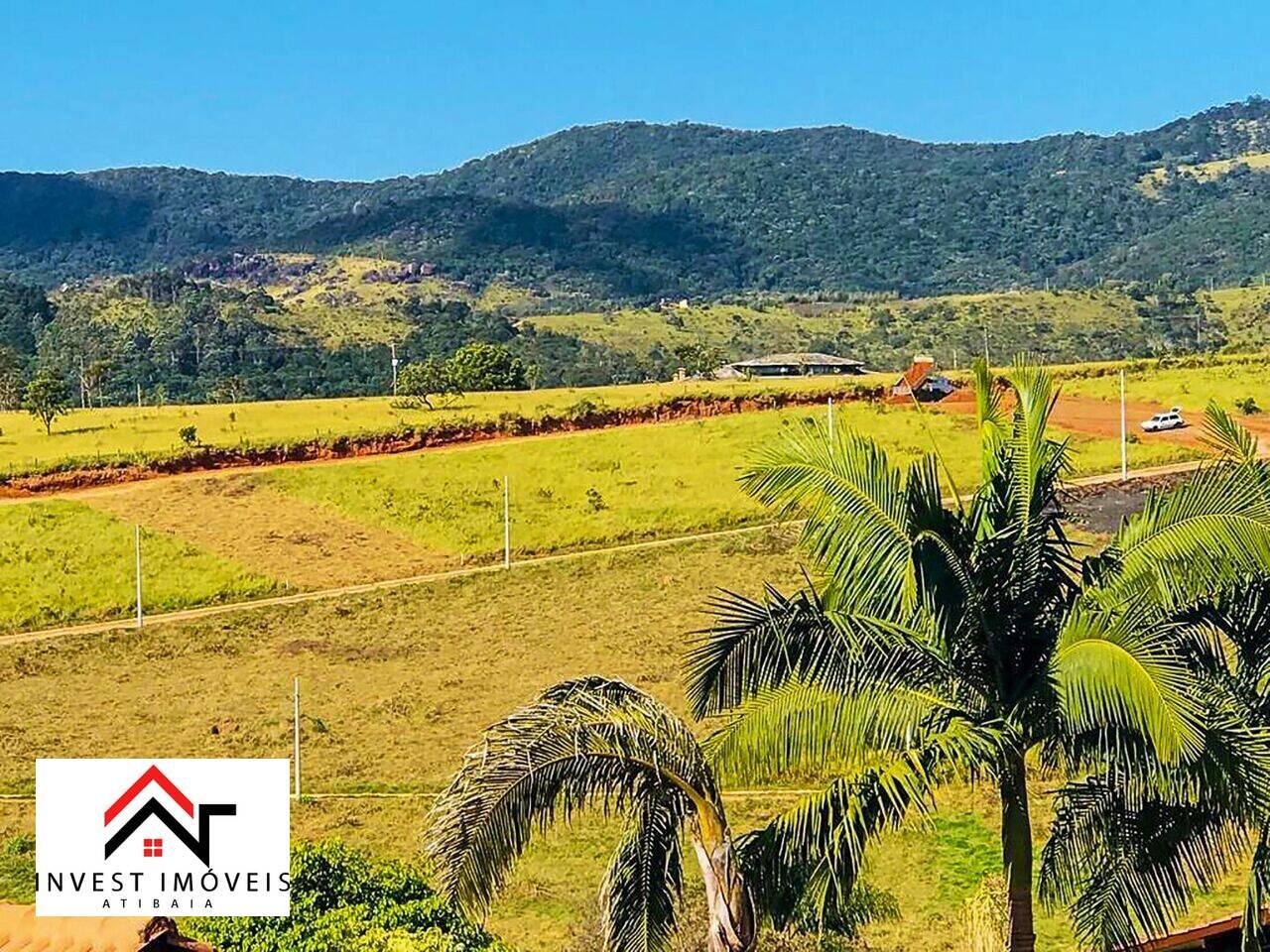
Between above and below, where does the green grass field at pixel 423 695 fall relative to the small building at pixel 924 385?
below

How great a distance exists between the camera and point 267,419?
138 feet

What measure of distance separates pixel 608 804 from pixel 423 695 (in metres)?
14.0

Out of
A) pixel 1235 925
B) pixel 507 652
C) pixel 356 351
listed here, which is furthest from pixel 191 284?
pixel 1235 925

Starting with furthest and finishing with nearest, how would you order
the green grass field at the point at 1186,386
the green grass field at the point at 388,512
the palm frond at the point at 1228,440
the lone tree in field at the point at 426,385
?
the lone tree in field at the point at 426,385 → the green grass field at the point at 1186,386 → the green grass field at the point at 388,512 → the palm frond at the point at 1228,440

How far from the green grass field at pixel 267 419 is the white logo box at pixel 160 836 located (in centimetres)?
2800

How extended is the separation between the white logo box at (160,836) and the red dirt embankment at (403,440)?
1071 inches

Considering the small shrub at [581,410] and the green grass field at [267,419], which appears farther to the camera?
the small shrub at [581,410]

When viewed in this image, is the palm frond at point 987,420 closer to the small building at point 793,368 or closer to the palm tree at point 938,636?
the palm tree at point 938,636

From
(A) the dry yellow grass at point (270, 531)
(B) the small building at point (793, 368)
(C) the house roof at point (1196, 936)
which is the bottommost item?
(C) the house roof at point (1196, 936)

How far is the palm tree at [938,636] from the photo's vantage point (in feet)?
25.0

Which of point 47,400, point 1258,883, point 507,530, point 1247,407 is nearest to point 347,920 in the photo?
point 1258,883

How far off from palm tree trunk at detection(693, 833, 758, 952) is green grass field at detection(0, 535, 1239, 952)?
5.68 metres

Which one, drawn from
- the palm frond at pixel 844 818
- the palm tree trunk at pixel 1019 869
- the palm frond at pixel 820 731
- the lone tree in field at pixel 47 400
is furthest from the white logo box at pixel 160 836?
the lone tree in field at pixel 47 400

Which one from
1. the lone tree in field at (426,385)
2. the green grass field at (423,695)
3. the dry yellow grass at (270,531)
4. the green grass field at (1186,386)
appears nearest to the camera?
the green grass field at (423,695)
